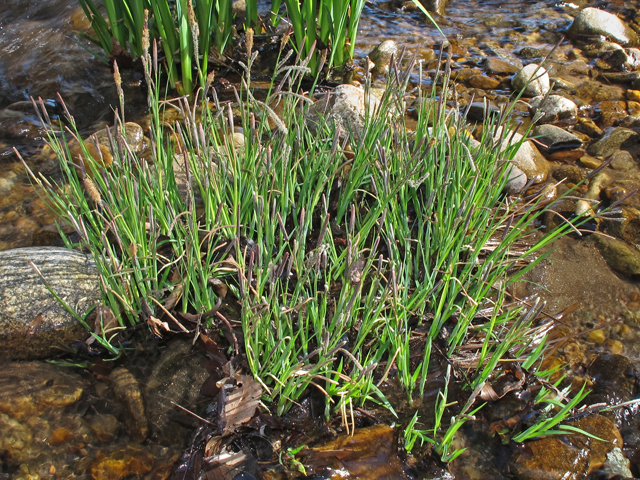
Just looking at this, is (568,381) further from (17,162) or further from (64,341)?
(17,162)

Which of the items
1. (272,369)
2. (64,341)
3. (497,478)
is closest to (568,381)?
(497,478)

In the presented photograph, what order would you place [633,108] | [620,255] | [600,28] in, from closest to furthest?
[620,255], [633,108], [600,28]

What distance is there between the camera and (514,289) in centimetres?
259

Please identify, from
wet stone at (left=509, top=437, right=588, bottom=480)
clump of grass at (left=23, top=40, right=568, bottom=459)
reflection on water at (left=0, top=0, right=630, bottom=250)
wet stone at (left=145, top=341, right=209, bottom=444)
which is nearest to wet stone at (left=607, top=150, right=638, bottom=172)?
clump of grass at (left=23, top=40, right=568, bottom=459)

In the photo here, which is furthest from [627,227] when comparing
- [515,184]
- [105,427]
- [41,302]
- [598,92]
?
[41,302]

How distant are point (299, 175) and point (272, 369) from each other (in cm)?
139

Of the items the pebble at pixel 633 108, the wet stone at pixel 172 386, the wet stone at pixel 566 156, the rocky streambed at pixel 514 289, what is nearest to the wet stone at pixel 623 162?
the rocky streambed at pixel 514 289

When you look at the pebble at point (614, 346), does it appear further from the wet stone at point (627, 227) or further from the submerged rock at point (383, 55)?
the submerged rock at point (383, 55)

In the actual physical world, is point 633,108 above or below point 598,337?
above

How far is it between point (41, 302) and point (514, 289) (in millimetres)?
2460

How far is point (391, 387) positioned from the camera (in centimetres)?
209

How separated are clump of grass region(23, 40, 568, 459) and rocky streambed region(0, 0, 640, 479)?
0.21 m

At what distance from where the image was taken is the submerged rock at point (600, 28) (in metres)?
5.52

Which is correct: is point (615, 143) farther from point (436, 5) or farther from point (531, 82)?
point (436, 5)
